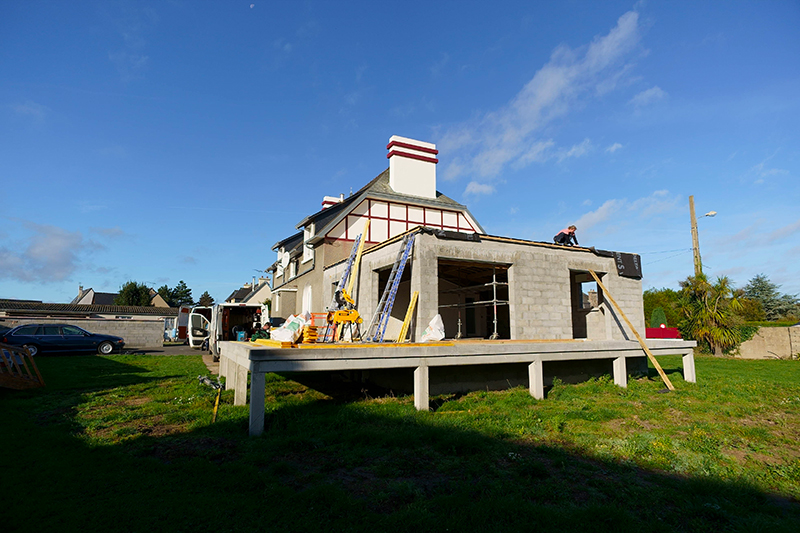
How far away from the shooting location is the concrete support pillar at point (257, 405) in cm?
711

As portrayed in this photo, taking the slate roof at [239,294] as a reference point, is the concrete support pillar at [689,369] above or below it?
below

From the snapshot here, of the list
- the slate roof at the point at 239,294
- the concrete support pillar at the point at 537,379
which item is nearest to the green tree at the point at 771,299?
the concrete support pillar at the point at 537,379

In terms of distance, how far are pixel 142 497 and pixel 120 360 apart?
1615 centimetres

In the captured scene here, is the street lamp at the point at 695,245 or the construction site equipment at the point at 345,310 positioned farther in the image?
the street lamp at the point at 695,245

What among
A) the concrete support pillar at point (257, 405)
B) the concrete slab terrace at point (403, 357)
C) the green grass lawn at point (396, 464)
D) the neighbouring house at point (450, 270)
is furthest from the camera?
the neighbouring house at point (450, 270)

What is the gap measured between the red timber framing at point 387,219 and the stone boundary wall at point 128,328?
45.3ft

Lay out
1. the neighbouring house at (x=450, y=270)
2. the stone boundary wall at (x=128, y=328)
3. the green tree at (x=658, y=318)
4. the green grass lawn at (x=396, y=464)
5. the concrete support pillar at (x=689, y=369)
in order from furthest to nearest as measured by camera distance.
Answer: the green tree at (x=658, y=318) < the stone boundary wall at (x=128, y=328) < the concrete support pillar at (x=689, y=369) < the neighbouring house at (x=450, y=270) < the green grass lawn at (x=396, y=464)

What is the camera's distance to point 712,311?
2362 cm

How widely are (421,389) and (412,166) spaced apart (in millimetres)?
17393

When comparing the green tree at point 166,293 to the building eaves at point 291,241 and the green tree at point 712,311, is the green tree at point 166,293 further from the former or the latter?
the green tree at point 712,311

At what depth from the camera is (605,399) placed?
34.8 feet

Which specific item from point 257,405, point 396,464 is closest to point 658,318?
point 396,464

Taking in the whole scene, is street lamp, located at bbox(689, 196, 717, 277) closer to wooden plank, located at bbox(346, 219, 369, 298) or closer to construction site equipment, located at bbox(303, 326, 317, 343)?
wooden plank, located at bbox(346, 219, 369, 298)

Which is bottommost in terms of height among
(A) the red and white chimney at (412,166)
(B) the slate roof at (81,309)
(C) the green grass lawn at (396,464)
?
(C) the green grass lawn at (396,464)
